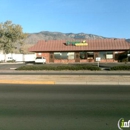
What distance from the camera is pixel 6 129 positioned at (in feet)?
18.2

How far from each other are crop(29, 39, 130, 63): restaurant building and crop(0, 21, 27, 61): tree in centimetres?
1155

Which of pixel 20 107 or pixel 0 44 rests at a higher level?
pixel 0 44

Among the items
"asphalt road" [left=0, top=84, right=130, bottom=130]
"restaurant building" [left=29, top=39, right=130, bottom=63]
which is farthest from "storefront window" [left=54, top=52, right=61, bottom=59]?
"asphalt road" [left=0, top=84, right=130, bottom=130]

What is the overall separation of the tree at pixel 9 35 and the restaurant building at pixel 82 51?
37.9 ft

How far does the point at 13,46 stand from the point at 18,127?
5600 centimetres

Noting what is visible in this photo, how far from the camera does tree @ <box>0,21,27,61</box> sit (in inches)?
2266

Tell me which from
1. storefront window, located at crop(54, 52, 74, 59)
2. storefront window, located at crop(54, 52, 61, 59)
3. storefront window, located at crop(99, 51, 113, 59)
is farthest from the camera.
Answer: storefront window, located at crop(54, 52, 61, 59)

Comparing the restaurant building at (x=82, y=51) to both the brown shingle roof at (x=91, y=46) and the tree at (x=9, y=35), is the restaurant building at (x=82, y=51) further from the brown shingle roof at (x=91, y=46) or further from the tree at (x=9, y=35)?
the tree at (x=9, y=35)

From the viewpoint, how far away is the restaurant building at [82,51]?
4750cm

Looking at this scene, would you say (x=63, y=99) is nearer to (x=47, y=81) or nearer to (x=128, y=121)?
(x=128, y=121)

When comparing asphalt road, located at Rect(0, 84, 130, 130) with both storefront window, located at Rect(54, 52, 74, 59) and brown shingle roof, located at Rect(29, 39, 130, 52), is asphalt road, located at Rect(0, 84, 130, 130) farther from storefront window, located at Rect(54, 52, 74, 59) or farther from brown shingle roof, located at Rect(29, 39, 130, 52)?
storefront window, located at Rect(54, 52, 74, 59)

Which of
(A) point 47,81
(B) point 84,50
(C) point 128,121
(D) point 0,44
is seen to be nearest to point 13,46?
(D) point 0,44

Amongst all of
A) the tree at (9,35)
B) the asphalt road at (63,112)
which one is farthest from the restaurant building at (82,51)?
the asphalt road at (63,112)

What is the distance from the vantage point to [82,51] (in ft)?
157
